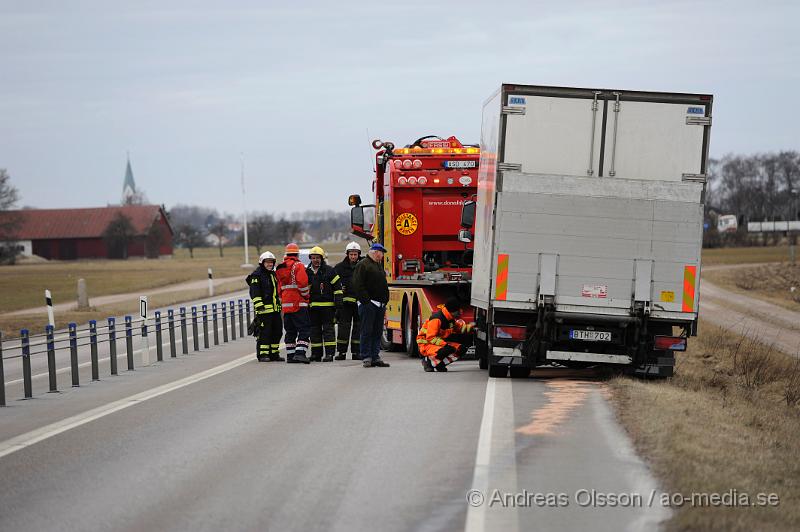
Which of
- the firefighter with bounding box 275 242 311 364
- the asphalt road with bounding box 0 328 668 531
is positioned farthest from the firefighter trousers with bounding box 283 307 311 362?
the asphalt road with bounding box 0 328 668 531

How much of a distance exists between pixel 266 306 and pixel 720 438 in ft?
36.3

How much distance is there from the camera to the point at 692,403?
13.4 metres

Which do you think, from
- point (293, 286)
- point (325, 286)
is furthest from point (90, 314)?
point (325, 286)

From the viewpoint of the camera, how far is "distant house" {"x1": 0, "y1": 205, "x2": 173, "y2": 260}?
452 feet

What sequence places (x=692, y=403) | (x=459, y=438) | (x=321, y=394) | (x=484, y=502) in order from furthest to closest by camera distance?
1. (x=321, y=394)
2. (x=692, y=403)
3. (x=459, y=438)
4. (x=484, y=502)

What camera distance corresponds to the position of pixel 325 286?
2025cm

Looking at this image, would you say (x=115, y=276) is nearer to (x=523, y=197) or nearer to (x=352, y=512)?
(x=523, y=197)

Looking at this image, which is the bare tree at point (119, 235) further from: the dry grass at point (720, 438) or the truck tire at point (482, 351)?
the dry grass at point (720, 438)

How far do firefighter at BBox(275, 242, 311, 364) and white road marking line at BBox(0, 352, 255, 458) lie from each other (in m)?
1.87

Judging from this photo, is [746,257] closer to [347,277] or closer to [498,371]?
[347,277]

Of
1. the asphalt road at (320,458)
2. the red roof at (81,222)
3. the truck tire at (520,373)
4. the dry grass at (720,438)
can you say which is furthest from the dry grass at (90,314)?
the red roof at (81,222)

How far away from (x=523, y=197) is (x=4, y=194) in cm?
10926

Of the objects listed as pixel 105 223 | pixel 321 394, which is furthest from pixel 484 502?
pixel 105 223

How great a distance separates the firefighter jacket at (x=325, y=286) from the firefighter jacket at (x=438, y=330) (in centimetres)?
244
